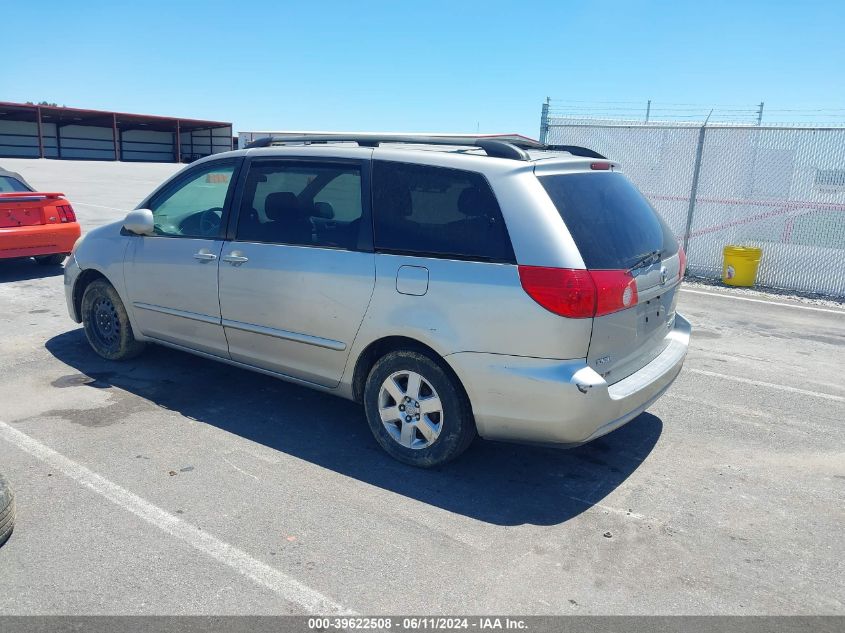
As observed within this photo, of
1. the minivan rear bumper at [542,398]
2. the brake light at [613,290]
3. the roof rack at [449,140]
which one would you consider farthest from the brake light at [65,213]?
the brake light at [613,290]

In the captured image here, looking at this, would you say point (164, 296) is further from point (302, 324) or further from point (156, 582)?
point (156, 582)

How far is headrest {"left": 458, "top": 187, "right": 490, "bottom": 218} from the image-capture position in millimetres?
3818

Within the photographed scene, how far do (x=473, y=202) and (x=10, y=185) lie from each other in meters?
7.78

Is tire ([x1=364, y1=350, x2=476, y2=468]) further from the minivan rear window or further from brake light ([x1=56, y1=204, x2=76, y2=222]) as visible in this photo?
brake light ([x1=56, y1=204, x2=76, y2=222])

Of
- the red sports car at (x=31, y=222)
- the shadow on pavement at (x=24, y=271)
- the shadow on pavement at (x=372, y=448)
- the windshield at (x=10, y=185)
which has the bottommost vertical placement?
the shadow on pavement at (x=372, y=448)

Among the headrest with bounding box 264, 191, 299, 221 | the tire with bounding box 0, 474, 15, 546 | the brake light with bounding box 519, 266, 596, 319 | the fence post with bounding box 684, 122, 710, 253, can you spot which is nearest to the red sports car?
the headrest with bounding box 264, 191, 299, 221

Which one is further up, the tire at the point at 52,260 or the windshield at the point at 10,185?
the windshield at the point at 10,185

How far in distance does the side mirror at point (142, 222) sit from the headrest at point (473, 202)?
105 inches

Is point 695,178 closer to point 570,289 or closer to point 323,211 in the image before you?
point 323,211

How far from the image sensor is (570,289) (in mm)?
3520

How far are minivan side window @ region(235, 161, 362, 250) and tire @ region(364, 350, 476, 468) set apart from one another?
826 mm

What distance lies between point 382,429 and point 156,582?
63.3 inches

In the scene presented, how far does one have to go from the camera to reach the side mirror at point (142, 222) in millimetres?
5281

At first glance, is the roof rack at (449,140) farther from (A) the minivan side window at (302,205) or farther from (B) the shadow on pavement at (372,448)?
(B) the shadow on pavement at (372,448)
